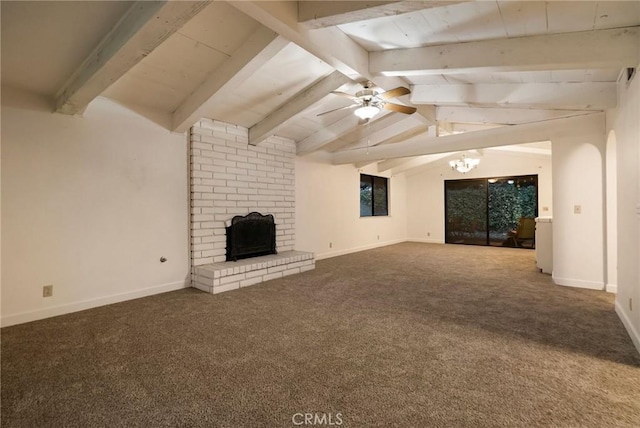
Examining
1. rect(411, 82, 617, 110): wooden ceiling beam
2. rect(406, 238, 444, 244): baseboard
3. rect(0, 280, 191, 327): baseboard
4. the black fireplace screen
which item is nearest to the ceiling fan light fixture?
rect(411, 82, 617, 110): wooden ceiling beam

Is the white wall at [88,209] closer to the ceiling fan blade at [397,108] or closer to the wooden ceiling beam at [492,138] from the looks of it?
the ceiling fan blade at [397,108]

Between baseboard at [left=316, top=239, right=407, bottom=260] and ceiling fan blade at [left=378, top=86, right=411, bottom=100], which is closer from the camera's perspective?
ceiling fan blade at [left=378, top=86, right=411, bottom=100]

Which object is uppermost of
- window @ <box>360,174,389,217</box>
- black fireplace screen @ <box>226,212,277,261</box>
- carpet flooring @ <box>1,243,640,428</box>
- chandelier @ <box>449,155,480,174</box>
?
chandelier @ <box>449,155,480,174</box>

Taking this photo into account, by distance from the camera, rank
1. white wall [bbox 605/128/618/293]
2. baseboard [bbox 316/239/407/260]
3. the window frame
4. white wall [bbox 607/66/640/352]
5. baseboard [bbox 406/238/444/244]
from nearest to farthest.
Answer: white wall [bbox 607/66/640/352]
white wall [bbox 605/128/618/293]
baseboard [bbox 316/239/407/260]
the window frame
baseboard [bbox 406/238/444/244]

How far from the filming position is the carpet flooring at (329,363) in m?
1.56

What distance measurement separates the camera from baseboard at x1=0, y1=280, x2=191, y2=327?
2.87 metres

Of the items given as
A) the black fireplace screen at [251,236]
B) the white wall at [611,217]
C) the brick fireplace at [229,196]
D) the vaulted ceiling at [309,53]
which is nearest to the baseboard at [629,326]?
the white wall at [611,217]

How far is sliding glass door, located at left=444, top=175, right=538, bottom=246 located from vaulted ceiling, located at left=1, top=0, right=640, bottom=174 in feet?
13.3

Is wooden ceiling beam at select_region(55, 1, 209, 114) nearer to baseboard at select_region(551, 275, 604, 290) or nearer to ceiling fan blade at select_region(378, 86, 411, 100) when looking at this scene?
ceiling fan blade at select_region(378, 86, 411, 100)

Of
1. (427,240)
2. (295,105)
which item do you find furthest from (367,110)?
(427,240)

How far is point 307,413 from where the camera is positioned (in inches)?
61.2

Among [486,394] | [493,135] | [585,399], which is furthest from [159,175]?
[493,135]

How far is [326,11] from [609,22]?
2.02 metres

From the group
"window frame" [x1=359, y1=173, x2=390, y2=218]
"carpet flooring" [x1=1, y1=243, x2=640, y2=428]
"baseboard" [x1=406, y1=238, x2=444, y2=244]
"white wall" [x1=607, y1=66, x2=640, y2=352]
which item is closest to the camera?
"carpet flooring" [x1=1, y1=243, x2=640, y2=428]
